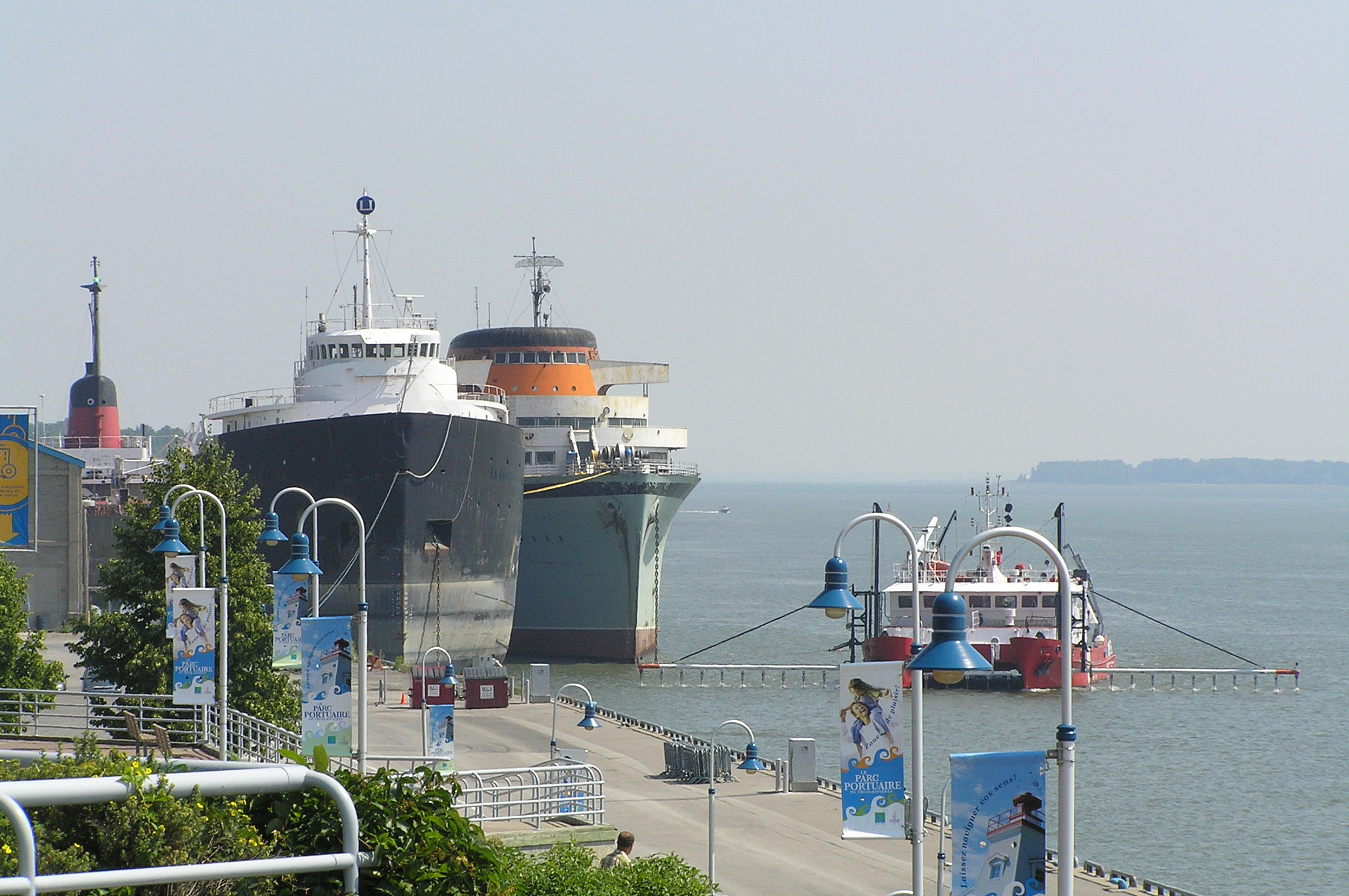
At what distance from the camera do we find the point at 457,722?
3991 centimetres

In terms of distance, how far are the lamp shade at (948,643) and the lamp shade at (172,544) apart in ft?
41.2

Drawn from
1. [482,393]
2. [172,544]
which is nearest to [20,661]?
[172,544]

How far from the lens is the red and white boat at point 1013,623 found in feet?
178

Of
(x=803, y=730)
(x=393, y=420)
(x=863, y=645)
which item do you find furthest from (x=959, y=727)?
(x=393, y=420)

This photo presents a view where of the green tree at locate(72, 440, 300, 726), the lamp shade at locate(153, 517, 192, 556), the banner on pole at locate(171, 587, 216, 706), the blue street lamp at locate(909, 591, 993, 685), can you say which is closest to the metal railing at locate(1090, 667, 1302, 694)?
the green tree at locate(72, 440, 300, 726)

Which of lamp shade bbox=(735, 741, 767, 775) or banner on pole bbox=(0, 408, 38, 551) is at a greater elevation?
banner on pole bbox=(0, 408, 38, 551)

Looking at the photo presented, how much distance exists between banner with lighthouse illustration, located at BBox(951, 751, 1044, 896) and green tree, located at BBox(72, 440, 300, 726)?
19.4m

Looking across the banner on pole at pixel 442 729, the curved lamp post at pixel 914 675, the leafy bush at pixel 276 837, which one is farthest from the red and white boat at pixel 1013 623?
the leafy bush at pixel 276 837

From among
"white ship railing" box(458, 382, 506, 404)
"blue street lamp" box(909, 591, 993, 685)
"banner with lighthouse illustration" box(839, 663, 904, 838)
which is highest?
"white ship railing" box(458, 382, 506, 404)

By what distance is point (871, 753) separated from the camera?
14180 mm

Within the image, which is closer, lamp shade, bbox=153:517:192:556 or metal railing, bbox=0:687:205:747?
lamp shade, bbox=153:517:192:556

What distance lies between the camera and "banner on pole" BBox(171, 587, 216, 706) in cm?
2019

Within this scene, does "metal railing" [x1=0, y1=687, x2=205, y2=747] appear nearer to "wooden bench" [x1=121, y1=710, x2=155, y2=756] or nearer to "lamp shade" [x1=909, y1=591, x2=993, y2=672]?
"wooden bench" [x1=121, y1=710, x2=155, y2=756]

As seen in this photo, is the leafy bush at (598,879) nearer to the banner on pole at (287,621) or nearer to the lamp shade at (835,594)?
the lamp shade at (835,594)
